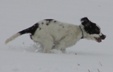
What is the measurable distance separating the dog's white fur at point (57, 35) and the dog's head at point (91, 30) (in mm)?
33

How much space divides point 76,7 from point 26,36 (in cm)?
477

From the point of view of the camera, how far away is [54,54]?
→ 8023 millimetres

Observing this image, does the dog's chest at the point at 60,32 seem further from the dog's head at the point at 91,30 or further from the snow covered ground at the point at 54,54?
the snow covered ground at the point at 54,54

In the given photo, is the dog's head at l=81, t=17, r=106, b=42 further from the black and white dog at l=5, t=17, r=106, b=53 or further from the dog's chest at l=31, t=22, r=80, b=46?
the dog's chest at l=31, t=22, r=80, b=46

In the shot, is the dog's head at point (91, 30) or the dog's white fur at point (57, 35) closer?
the dog's white fur at point (57, 35)

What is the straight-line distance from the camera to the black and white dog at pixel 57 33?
8.44 metres

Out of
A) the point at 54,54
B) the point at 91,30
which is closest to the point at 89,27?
the point at 91,30

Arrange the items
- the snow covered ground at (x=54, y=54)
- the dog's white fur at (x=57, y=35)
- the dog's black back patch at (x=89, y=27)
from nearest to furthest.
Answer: the snow covered ground at (x=54, y=54) → the dog's white fur at (x=57, y=35) → the dog's black back patch at (x=89, y=27)

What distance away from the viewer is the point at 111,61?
7758mm

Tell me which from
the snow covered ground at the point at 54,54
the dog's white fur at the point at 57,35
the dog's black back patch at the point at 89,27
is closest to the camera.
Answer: the snow covered ground at the point at 54,54

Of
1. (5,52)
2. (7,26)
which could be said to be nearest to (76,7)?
(7,26)

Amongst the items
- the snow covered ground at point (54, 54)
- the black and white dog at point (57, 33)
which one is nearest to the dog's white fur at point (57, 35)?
the black and white dog at point (57, 33)

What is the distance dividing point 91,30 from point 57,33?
672 millimetres

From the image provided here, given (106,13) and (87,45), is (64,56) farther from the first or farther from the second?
(106,13)
